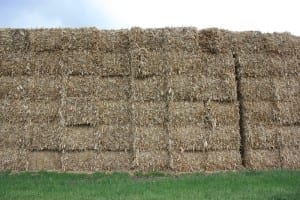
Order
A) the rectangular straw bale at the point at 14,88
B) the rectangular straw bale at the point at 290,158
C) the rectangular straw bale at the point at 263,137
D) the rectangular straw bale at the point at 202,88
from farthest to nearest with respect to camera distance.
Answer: the rectangular straw bale at the point at 290,158
the rectangular straw bale at the point at 263,137
the rectangular straw bale at the point at 14,88
the rectangular straw bale at the point at 202,88

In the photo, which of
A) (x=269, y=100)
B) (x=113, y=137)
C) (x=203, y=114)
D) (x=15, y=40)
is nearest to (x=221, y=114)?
(x=203, y=114)

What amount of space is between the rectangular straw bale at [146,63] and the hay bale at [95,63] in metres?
0.24

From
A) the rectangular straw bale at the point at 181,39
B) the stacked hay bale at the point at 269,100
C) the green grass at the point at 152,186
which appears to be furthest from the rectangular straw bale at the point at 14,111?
the stacked hay bale at the point at 269,100

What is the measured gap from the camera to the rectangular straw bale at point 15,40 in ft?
57.4

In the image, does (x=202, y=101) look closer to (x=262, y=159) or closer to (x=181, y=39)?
(x=181, y=39)

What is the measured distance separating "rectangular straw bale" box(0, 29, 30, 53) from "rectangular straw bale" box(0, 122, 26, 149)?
205cm

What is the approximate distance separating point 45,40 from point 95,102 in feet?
7.17

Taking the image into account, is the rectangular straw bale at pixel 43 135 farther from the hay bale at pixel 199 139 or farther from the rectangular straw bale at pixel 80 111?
the hay bale at pixel 199 139

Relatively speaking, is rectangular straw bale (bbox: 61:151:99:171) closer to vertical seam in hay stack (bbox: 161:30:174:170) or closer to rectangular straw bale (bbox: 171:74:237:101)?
vertical seam in hay stack (bbox: 161:30:174:170)

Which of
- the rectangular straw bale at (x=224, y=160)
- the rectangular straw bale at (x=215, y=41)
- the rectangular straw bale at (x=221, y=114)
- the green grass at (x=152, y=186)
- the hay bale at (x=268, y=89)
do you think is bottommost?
the green grass at (x=152, y=186)

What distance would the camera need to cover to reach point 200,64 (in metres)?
17.4

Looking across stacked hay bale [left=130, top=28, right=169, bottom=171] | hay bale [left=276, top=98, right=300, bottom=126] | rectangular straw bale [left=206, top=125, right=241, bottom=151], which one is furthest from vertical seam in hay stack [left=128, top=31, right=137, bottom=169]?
hay bale [left=276, top=98, right=300, bottom=126]

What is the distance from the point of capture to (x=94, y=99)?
1708 centimetres

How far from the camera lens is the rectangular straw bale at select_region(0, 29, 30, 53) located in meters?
17.5
